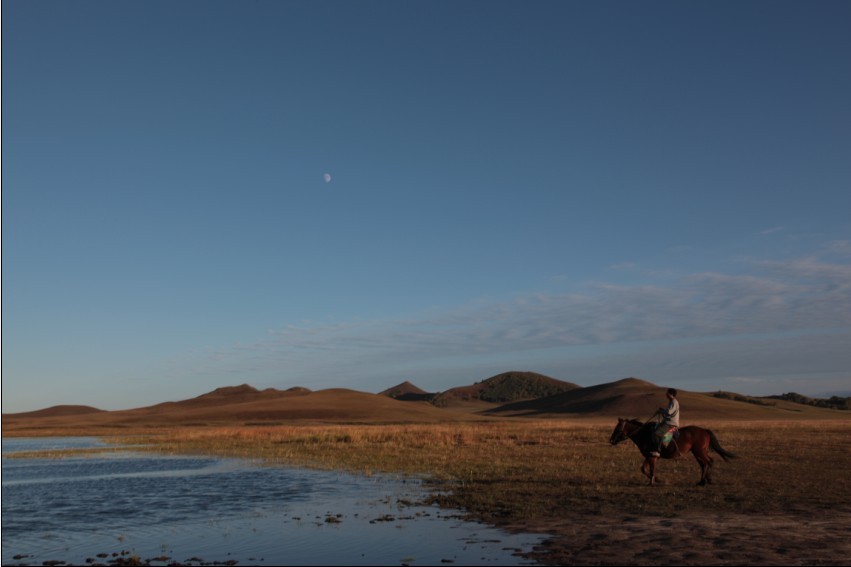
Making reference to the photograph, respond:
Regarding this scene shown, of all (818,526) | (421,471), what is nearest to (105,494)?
(421,471)

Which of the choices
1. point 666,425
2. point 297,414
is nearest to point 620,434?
point 666,425

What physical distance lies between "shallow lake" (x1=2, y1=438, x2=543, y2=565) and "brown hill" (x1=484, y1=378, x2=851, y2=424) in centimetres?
7911

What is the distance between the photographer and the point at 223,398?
160m

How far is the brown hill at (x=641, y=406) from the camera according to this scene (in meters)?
108

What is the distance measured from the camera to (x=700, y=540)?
12078 millimetres

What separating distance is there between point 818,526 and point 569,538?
4947 millimetres

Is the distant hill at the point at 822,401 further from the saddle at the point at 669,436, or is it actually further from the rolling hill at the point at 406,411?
the saddle at the point at 669,436

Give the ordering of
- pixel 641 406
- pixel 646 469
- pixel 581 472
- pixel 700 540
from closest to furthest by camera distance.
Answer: pixel 700 540 < pixel 646 469 < pixel 581 472 < pixel 641 406

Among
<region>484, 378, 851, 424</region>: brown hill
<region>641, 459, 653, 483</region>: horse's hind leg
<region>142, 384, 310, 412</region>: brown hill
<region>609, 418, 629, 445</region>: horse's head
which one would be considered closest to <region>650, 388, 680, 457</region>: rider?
<region>641, 459, 653, 483</region>: horse's hind leg

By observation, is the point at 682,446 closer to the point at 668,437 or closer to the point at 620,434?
the point at 668,437

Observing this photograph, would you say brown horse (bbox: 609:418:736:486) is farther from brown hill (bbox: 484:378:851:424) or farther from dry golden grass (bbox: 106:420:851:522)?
brown hill (bbox: 484:378:851:424)

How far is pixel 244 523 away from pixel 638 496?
9.35 metres

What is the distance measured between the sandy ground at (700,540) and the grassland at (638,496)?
2cm

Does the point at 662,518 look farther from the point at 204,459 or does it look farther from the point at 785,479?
the point at 204,459
